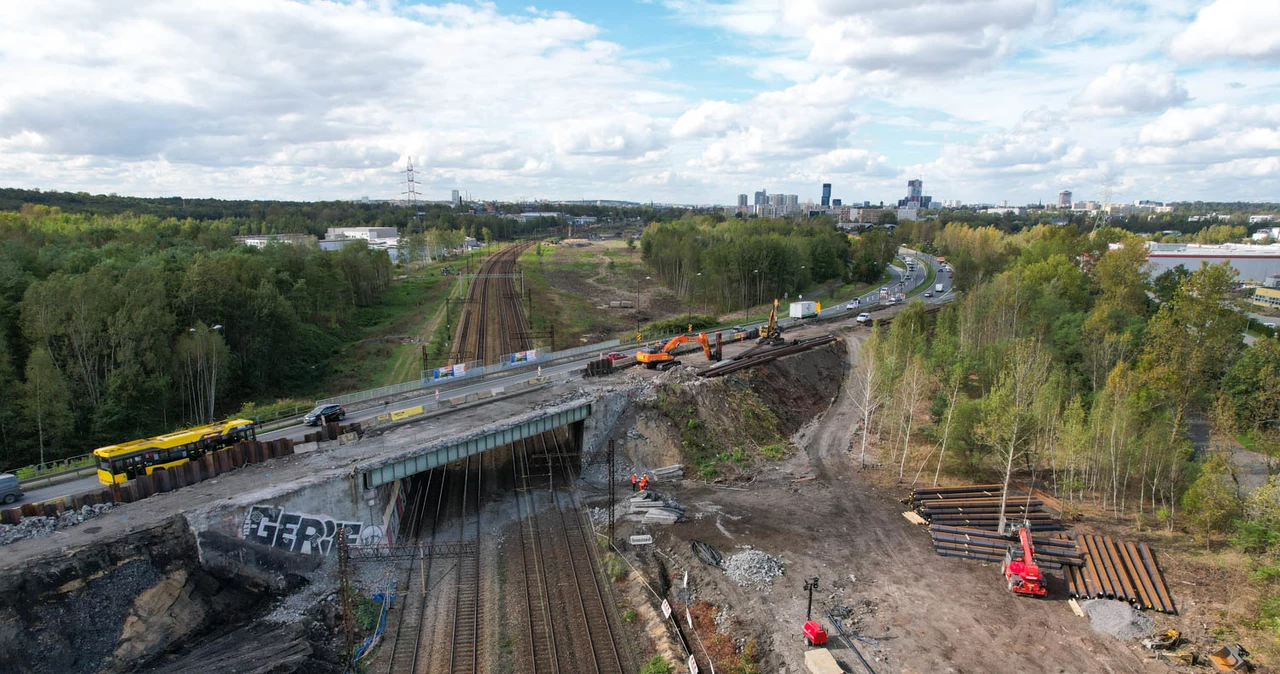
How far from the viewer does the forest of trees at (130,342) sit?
45.6 metres

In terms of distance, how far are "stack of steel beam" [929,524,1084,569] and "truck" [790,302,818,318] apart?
5712 centimetres

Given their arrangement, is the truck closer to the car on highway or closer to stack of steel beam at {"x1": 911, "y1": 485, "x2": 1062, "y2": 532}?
stack of steel beam at {"x1": 911, "y1": 485, "x2": 1062, "y2": 532}

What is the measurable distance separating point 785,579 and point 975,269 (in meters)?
95.1

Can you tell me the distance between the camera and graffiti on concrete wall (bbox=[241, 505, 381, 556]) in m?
31.7

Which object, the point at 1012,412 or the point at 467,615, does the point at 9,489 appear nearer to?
the point at 467,615

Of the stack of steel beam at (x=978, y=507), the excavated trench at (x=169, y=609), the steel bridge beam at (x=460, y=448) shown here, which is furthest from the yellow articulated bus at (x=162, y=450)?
the stack of steel beam at (x=978, y=507)

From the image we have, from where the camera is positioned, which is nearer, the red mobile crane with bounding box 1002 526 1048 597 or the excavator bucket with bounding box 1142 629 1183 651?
the excavator bucket with bounding box 1142 629 1183 651

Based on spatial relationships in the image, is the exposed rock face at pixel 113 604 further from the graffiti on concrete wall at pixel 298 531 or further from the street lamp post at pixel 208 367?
the street lamp post at pixel 208 367

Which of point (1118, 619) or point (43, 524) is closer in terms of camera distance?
point (43, 524)

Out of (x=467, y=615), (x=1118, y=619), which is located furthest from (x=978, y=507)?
(x=467, y=615)

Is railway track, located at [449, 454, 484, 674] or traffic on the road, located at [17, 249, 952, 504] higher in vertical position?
traffic on the road, located at [17, 249, 952, 504]

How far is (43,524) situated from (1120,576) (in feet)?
167

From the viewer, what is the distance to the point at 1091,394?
56.6 m

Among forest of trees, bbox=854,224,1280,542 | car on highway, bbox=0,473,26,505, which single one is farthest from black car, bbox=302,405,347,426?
forest of trees, bbox=854,224,1280,542
